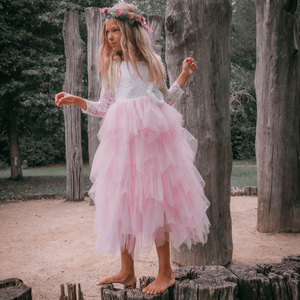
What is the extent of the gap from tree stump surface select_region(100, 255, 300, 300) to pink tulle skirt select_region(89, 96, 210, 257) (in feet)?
0.85

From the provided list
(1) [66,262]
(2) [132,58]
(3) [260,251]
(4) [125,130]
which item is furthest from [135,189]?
(3) [260,251]

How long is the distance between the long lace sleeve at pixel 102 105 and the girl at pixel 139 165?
0.06ft

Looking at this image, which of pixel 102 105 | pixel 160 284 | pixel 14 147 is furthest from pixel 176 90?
pixel 14 147

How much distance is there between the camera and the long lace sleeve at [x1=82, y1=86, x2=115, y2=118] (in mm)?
2529

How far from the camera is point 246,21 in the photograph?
18406 mm

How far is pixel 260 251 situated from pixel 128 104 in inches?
112

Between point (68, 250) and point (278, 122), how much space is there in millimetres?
3374

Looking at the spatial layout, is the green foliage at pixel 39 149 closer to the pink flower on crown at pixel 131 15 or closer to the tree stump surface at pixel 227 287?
the pink flower on crown at pixel 131 15

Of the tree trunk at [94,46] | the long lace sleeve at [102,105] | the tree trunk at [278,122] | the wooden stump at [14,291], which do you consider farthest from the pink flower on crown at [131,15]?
the tree trunk at [94,46]

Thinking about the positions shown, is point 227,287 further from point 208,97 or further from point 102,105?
point 208,97

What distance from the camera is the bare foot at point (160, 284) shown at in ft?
7.09

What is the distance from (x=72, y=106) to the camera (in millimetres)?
7785

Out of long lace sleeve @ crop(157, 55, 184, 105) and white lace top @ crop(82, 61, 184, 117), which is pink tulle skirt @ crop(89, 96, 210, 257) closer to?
white lace top @ crop(82, 61, 184, 117)

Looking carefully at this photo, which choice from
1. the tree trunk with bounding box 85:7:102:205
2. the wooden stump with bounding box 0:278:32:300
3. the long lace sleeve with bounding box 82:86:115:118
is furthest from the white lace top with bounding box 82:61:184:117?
the tree trunk with bounding box 85:7:102:205
